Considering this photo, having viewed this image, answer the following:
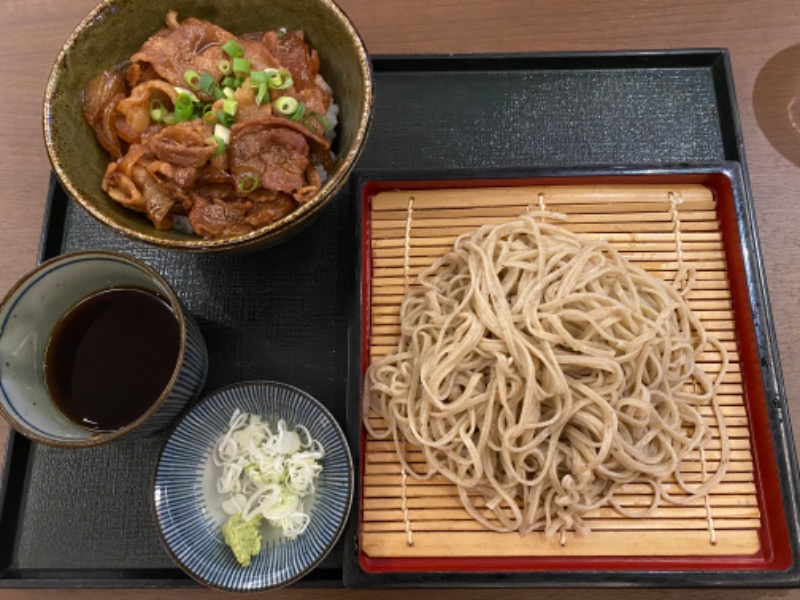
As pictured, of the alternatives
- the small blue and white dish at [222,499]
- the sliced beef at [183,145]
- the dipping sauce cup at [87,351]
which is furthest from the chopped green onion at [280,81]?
the small blue and white dish at [222,499]

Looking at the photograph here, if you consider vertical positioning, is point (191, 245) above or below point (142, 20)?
below

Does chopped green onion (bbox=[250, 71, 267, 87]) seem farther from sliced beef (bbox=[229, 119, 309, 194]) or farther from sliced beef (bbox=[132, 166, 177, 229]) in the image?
sliced beef (bbox=[132, 166, 177, 229])

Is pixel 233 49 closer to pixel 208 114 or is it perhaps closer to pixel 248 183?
pixel 208 114

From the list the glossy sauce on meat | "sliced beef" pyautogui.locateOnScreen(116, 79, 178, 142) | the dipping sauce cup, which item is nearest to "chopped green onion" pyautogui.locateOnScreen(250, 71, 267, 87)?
the glossy sauce on meat

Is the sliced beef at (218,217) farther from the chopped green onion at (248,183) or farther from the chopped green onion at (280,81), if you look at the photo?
the chopped green onion at (280,81)

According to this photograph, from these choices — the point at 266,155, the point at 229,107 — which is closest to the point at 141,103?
the point at 229,107

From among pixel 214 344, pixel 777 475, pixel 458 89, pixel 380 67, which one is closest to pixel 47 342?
pixel 214 344

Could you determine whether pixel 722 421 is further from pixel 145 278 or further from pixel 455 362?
pixel 145 278
